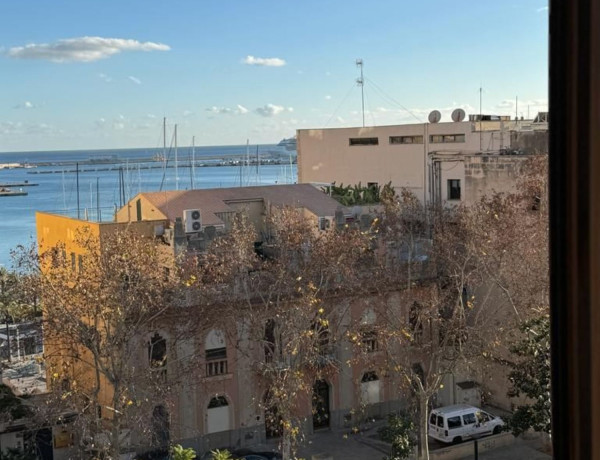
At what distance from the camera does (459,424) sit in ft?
21.0

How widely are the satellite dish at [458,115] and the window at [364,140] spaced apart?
1.52m

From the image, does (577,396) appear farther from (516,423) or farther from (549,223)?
(516,423)

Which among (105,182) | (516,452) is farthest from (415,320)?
(105,182)

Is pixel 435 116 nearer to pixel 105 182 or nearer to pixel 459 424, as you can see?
pixel 459 424

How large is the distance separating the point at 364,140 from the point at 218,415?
23.9 feet

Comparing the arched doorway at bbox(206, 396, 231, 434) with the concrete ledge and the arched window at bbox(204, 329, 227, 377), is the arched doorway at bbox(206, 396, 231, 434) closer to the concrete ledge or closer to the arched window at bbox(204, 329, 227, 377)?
the arched window at bbox(204, 329, 227, 377)

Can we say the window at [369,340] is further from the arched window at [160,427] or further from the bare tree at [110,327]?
the arched window at [160,427]

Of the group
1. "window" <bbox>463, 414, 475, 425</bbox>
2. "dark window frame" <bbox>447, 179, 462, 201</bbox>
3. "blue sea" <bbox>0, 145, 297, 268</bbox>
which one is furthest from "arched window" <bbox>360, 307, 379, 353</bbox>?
"blue sea" <bbox>0, 145, 297, 268</bbox>

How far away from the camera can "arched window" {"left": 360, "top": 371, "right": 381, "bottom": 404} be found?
22.4 feet

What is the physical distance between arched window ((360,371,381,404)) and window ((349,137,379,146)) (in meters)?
6.26

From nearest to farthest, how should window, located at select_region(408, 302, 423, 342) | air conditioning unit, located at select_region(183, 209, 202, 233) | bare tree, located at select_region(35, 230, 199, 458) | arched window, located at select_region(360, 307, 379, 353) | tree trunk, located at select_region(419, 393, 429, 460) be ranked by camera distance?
bare tree, located at select_region(35, 230, 199, 458)
tree trunk, located at select_region(419, 393, 429, 460)
window, located at select_region(408, 302, 423, 342)
arched window, located at select_region(360, 307, 379, 353)
air conditioning unit, located at select_region(183, 209, 202, 233)

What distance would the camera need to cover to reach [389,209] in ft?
21.4

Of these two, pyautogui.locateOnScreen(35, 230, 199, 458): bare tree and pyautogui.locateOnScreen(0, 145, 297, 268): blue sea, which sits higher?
pyautogui.locateOnScreen(0, 145, 297, 268): blue sea
